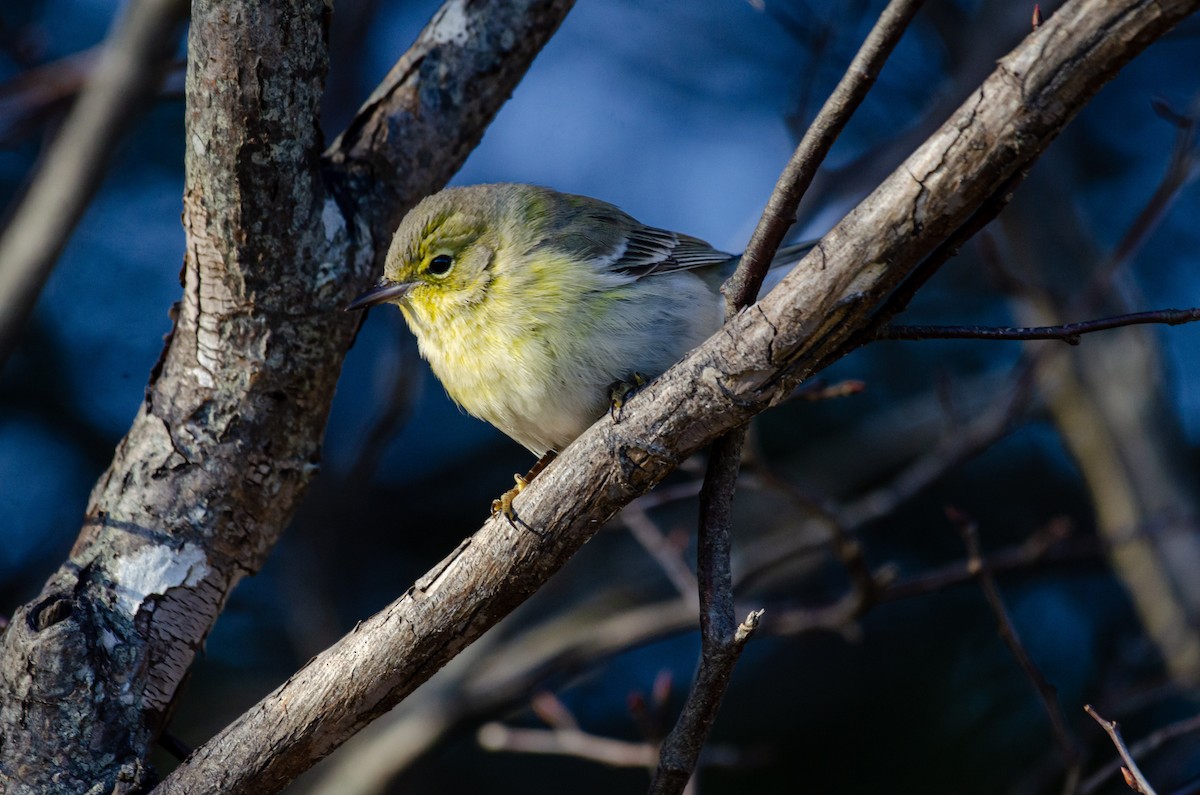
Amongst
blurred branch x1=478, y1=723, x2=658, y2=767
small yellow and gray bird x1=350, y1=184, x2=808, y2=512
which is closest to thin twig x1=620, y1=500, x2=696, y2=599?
blurred branch x1=478, y1=723, x2=658, y2=767

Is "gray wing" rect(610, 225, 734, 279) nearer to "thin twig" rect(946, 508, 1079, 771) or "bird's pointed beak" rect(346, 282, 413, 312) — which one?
"bird's pointed beak" rect(346, 282, 413, 312)

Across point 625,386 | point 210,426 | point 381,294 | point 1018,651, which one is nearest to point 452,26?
point 381,294

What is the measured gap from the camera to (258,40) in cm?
260

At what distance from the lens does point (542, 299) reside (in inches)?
128

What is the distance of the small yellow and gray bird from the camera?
10.1ft

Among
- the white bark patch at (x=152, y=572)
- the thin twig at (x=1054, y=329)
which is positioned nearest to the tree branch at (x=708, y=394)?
the thin twig at (x=1054, y=329)

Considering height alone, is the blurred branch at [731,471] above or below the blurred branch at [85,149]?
below

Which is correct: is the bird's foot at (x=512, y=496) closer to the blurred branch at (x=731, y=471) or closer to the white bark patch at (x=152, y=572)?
the blurred branch at (x=731, y=471)

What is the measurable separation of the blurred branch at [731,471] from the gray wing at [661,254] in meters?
1.12

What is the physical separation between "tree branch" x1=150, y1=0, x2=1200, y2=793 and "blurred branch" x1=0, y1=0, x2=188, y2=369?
1879mm

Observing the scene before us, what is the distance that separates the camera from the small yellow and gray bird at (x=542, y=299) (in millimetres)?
3068

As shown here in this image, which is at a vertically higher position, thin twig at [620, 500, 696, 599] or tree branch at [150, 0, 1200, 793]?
tree branch at [150, 0, 1200, 793]

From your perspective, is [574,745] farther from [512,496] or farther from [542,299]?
[542,299]

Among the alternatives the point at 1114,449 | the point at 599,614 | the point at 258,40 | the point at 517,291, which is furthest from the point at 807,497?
the point at 1114,449
